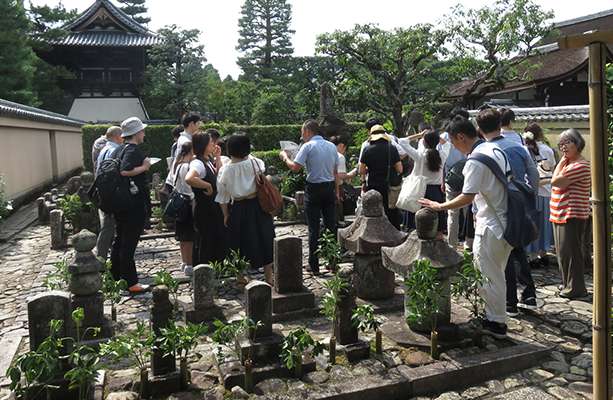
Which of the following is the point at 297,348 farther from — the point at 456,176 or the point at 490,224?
the point at 456,176

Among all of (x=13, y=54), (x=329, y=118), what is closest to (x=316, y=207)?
(x=329, y=118)

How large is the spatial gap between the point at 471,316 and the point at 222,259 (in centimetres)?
300

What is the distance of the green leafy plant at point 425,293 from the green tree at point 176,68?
24350 millimetres

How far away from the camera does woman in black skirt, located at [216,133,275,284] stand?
220 inches

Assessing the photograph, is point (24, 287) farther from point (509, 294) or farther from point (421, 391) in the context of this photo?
point (509, 294)

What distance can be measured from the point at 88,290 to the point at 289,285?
6.39ft

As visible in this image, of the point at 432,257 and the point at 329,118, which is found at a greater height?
the point at 329,118

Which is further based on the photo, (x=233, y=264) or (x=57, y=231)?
(x=57, y=231)

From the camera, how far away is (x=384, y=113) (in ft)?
57.5

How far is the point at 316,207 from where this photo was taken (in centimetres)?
646

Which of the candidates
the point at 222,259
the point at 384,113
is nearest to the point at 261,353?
the point at 222,259

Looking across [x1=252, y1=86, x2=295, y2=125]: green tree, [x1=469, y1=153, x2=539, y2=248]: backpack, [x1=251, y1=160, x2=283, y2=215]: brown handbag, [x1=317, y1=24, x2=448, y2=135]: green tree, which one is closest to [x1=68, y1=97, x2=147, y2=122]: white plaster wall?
[x1=252, y1=86, x2=295, y2=125]: green tree

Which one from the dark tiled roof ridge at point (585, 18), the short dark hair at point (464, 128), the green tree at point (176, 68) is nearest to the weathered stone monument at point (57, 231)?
the short dark hair at point (464, 128)

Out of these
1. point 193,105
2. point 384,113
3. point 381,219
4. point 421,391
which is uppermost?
point 193,105
